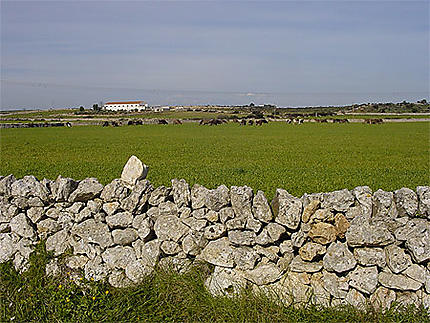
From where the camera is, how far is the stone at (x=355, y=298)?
5.45m

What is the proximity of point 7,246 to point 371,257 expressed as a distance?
5.84m

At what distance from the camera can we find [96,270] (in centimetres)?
625

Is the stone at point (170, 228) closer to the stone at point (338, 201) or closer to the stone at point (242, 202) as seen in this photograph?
the stone at point (242, 202)

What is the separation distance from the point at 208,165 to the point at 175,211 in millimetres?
12654

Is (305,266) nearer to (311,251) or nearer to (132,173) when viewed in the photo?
(311,251)

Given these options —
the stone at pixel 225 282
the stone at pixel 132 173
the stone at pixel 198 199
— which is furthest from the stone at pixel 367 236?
the stone at pixel 132 173

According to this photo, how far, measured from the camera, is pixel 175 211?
21.6ft

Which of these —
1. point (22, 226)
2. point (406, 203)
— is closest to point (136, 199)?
point (22, 226)

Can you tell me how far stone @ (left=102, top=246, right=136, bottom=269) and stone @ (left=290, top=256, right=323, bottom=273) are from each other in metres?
2.51

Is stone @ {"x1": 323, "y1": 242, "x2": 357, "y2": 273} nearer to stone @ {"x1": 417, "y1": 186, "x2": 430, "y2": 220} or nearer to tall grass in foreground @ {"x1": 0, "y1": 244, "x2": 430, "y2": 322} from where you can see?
tall grass in foreground @ {"x1": 0, "y1": 244, "x2": 430, "y2": 322}

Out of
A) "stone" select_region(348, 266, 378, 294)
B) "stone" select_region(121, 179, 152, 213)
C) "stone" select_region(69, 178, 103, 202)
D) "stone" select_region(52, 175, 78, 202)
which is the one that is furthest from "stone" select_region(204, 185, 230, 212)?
"stone" select_region(52, 175, 78, 202)

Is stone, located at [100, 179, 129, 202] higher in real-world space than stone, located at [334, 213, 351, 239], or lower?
higher

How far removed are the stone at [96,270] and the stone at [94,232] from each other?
294 millimetres

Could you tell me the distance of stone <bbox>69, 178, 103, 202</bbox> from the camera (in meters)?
6.82
